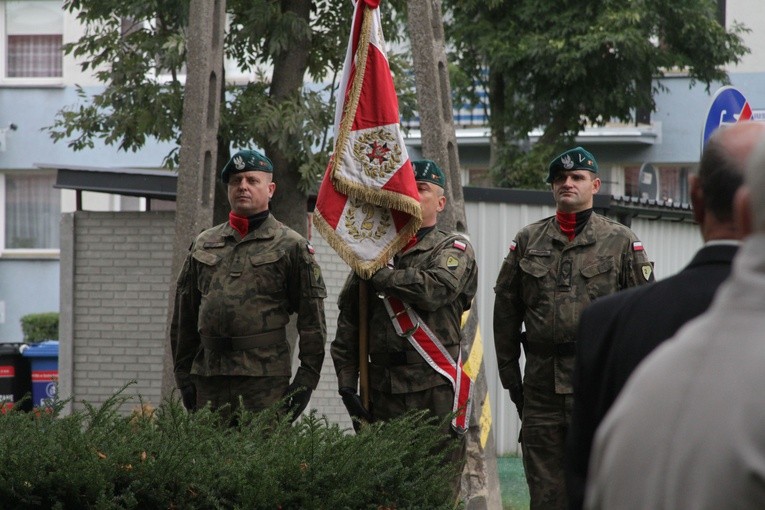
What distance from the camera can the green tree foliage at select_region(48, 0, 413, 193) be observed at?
11.9 meters

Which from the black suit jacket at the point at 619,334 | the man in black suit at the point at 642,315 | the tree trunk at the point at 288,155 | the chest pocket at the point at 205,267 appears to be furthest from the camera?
the tree trunk at the point at 288,155

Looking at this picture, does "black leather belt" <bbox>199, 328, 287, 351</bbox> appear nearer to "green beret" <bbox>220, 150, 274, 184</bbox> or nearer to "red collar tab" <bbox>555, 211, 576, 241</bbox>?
"green beret" <bbox>220, 150, 274, 184</bbox>

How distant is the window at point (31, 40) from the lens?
29031 mm

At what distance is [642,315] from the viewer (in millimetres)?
3285

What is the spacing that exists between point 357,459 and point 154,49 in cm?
780

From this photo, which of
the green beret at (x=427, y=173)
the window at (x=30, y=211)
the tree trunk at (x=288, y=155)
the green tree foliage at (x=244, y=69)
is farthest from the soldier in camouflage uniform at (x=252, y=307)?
the window at (x=30, y=211)

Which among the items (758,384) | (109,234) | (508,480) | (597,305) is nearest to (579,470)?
(597,305)

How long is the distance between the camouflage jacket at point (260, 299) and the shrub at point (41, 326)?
20.5 m

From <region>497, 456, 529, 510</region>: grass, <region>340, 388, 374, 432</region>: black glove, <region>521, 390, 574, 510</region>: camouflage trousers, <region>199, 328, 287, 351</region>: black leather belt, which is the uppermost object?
<region>199, 328, 287, 351</region>: black leather belt

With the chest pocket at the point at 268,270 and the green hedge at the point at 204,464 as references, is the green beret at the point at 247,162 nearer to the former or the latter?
the chest pocket at the point at 268,270

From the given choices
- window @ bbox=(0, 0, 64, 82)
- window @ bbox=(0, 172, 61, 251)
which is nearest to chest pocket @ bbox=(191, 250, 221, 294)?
window @ bbox=(0, 172, 61, 251)

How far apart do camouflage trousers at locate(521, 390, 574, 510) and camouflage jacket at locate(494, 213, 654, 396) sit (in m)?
0.10

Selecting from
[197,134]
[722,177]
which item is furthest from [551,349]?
[722,177]

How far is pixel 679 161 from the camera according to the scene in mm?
30391
